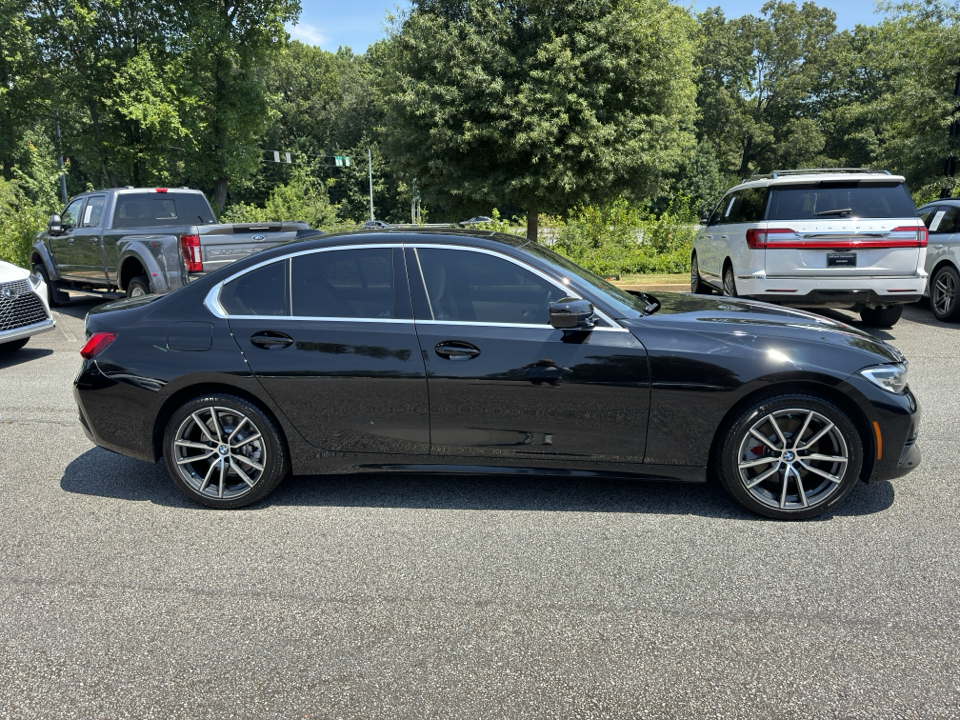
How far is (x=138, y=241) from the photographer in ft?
36.6

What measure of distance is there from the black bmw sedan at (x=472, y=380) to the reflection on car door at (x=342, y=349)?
1 cm

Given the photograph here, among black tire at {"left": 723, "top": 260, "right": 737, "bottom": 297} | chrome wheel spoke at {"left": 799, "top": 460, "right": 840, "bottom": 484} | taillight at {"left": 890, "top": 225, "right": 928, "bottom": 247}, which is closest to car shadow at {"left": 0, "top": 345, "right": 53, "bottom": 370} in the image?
chrome wheel spoke at {"left": 799, "top": 460, "right": 840, "bottom": 484}

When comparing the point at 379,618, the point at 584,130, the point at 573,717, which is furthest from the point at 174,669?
the point at 584,130

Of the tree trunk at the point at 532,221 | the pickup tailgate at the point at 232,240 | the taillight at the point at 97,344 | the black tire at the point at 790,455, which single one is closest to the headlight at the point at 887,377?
the black tire at the point at 790,455

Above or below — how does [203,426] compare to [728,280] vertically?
below

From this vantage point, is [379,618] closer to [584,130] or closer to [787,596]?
[787,596]

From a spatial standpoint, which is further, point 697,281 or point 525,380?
point 697,281

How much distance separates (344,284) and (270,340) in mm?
545

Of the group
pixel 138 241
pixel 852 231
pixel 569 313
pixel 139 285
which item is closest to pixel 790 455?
pixel 569 313

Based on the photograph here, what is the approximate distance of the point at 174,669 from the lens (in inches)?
119

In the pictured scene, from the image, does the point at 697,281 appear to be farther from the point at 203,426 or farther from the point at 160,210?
the point at 203,426

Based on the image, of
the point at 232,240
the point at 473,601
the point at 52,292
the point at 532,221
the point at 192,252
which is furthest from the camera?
the point at 532,221

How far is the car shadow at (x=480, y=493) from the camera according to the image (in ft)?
15.0

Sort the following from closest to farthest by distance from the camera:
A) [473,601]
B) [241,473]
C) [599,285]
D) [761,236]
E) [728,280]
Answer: [473,601] → [241,473] → [599,285] → [761,236] → [728,280]
